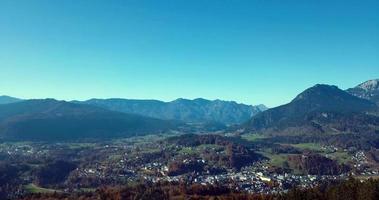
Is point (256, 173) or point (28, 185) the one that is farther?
point (256, 173)

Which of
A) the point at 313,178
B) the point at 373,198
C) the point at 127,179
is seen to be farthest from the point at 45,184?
the point at 373,198

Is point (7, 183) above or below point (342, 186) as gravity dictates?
below

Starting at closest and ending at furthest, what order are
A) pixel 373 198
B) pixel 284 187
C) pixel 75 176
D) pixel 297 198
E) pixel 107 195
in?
1. pixel 373 198
2. pixel 297 198
3. pixel 107 195
4. pixel 284 187
5. pixel 75 176

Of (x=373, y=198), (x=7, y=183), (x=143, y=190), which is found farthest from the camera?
(x=7, y=183)

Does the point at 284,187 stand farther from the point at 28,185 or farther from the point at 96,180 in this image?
the point at 28,185

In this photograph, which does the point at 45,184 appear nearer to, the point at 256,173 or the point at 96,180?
the point at 96,180

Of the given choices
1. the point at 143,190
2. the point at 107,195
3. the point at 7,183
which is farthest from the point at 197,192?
the point at 7,183
